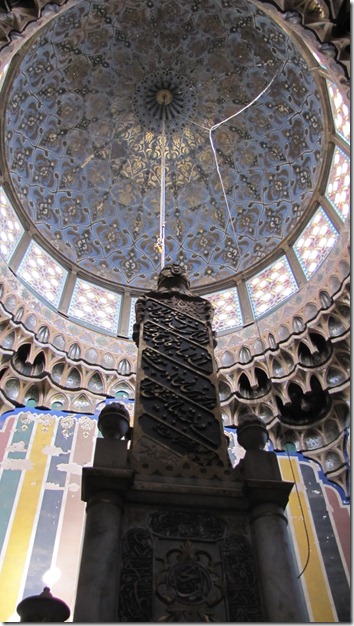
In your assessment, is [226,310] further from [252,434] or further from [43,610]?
[43,610]

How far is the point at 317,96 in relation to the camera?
1030 centimetres

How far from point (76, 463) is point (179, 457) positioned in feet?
15.9

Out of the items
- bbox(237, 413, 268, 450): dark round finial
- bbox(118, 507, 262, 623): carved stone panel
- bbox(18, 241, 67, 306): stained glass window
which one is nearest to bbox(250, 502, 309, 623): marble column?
bbox(118, 507, 262, 623): carved stone panel

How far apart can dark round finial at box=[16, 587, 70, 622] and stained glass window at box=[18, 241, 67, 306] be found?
748 cm

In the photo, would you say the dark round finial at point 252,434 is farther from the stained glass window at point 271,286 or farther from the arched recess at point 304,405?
the stained glass window at point 271,286

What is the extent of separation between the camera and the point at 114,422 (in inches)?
159

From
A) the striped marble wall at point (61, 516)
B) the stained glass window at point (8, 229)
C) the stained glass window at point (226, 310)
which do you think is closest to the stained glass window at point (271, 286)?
Result: the stained glass window at point (226, 310)

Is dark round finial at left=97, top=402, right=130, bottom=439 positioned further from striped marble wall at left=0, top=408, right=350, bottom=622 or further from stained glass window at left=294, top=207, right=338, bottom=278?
stained glass window at left=294, top=207, right=338, bottom=278

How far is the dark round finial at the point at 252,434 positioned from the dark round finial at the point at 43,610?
1.65m

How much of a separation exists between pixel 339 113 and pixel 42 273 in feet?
19.5

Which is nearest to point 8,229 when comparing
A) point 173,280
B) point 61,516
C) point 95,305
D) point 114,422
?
point 95,305

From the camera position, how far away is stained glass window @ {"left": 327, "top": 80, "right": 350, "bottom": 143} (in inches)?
362

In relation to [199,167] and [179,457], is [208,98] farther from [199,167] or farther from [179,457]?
[179,457]

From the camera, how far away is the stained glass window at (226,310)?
1094 cm
